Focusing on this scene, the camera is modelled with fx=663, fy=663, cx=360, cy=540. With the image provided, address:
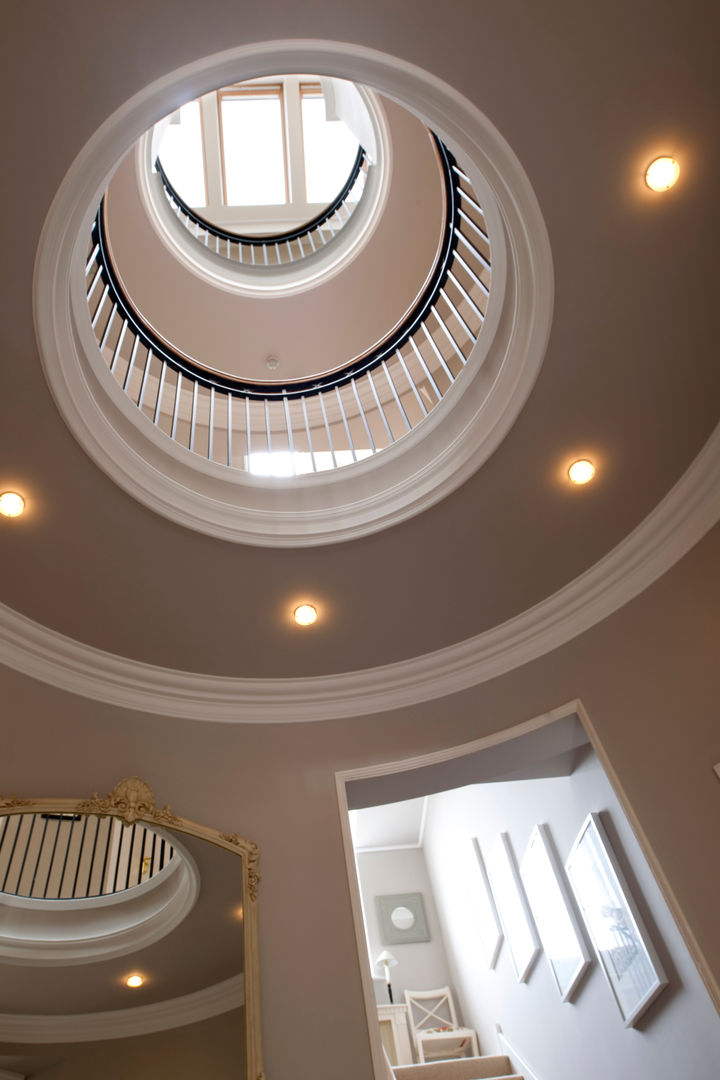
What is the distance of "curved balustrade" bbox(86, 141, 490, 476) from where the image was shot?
3.49 meters

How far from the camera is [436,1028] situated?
24.3ft

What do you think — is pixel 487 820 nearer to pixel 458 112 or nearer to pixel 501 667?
pixel 501 667

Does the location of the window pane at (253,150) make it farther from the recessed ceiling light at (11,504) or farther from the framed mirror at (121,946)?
the framed mirror at (121,946)

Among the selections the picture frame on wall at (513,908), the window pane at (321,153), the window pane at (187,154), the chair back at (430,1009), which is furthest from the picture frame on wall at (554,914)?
the window pane at (187,154)

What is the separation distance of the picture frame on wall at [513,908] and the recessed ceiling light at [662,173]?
15.7ft

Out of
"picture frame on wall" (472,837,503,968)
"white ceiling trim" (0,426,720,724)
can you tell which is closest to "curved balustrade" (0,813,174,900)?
"white ceiling trim" (0,426,720,724)

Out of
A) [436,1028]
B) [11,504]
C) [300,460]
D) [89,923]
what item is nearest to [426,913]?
[436,1028]

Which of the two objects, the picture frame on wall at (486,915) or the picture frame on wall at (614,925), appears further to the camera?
the picture frame on wall at (486,915)

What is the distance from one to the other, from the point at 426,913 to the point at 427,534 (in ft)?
23.1

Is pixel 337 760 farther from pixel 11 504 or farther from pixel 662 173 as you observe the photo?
pixel 662 173

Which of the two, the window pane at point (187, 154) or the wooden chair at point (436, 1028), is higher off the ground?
the window pane at point (187, 154)

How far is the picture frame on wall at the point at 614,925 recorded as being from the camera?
3416mm

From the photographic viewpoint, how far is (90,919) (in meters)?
2.69

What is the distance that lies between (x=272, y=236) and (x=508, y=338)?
432cm
